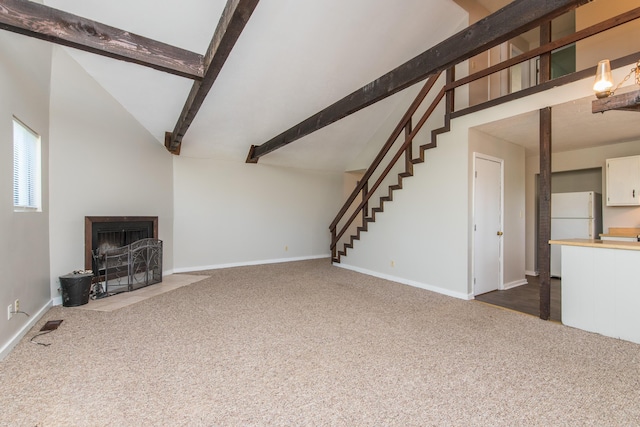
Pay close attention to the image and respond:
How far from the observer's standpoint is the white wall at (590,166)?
15.0ft

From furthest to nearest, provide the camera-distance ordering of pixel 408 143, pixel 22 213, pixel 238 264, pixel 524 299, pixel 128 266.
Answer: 1. pixel 238 264
2. pixel 408 143
3. pixel 128 266
4. pixel 524 299
5. pixel 22 213

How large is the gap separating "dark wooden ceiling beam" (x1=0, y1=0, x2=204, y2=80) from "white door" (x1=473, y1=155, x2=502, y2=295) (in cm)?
390

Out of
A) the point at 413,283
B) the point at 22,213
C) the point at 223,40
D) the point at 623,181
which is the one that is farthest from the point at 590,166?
the point at 22,213

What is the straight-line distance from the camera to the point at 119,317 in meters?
3.31

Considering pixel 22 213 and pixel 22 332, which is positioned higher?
pixel 22 213

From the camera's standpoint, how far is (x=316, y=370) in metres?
2.18

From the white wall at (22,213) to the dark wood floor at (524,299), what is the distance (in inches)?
202

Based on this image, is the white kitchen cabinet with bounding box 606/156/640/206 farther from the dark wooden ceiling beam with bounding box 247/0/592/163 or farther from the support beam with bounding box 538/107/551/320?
the dark wooden ceiling beam with bounding box 247/0/592/163

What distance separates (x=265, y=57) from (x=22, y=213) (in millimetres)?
3263

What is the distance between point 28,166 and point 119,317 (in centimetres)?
193

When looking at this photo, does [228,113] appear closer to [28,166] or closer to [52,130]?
[52,130]

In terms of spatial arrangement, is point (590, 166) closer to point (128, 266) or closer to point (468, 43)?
point (468, 43)

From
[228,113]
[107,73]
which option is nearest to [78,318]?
[107,73]

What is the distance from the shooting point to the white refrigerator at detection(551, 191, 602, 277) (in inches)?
193
